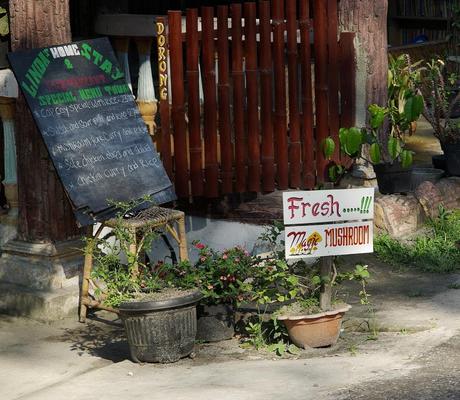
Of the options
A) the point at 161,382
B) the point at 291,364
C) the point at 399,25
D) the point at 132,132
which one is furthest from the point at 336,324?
the point at 399,25

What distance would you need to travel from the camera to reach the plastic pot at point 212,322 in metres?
8.20

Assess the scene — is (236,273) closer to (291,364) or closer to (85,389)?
(291,364)

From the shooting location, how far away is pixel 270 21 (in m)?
10.2

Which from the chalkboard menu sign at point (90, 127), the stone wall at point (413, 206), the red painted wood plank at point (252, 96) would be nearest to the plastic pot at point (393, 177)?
the stone wall at point (413, 206)

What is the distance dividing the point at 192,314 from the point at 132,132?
5.84 ft

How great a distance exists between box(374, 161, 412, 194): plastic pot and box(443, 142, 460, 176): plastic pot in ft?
2.26

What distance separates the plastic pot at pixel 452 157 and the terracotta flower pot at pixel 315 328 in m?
3.90

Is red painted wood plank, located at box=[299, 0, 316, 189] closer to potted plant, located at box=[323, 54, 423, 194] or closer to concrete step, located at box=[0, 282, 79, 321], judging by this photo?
potted plant, located at box=[323, 54, 423, 194]

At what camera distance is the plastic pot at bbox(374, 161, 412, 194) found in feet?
35.3

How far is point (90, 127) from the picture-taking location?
28.9ft

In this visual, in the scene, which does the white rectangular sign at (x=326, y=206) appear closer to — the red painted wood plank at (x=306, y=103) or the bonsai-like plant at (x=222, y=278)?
the bonsai-like plant at (x=222, y=278)

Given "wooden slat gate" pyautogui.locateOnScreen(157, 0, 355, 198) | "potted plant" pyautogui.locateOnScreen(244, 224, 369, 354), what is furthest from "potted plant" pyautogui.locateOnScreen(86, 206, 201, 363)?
"wooden slat gate" pyautogui.locateOnScreen(157, 0, 355, 198)

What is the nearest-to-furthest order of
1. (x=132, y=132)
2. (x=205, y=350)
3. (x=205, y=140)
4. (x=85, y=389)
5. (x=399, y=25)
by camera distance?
(x=85, y=389) → (x=205, y=350) → (x=132, y=132) → (x=205, y=140) → (x=399, y=25)

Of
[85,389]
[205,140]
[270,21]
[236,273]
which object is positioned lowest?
[85,389]
